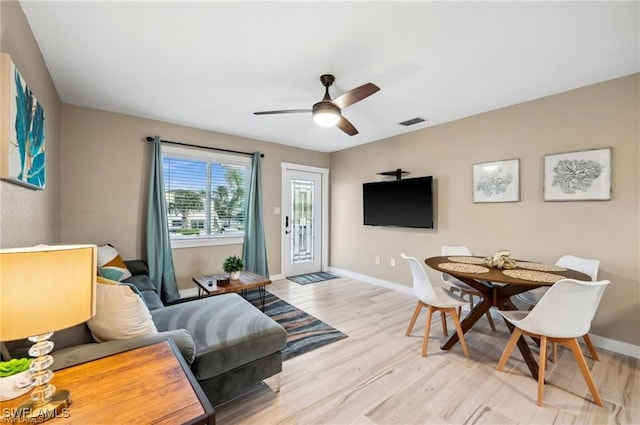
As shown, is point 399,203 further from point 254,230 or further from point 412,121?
point 254,230

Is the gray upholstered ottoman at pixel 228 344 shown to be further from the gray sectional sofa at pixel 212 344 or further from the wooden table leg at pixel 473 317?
the wooden table leg at pixel 473 317

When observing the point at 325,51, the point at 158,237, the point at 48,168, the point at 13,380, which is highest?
the point at 325,51

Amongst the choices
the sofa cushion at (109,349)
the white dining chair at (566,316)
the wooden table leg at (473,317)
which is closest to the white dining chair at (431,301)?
the wooden table leg at (473,317)

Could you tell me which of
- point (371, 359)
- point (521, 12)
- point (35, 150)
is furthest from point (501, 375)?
point (35, 150)

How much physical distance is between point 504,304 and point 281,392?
206 centimetres

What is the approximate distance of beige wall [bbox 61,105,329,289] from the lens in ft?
10.4

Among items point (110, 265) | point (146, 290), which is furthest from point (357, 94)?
point (110, 265)

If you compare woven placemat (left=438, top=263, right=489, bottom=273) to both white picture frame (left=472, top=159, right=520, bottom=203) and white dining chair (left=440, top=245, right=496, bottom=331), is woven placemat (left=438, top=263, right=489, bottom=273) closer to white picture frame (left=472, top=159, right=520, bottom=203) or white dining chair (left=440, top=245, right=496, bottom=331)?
white dining chair (left=440, top=245, right=496, bottom=331)

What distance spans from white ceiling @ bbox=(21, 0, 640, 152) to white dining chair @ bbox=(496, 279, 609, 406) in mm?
1716

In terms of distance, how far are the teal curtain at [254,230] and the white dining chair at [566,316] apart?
3527 mm

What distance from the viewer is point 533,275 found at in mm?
2215

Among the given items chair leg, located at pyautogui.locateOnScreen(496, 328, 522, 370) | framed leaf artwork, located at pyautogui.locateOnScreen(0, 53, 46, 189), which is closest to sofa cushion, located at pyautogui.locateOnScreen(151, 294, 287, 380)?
framed leaf artwork, located at pyautogui.locateOnScreen(0, 53, 46, 189)

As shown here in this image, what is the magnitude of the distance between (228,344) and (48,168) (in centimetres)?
239

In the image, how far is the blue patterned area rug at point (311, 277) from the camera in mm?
4825
